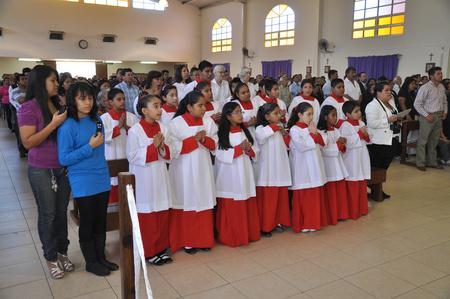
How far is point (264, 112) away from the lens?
3.85m

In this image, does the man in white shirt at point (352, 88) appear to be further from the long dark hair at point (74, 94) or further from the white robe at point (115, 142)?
the long dark hair at point (74, 94)

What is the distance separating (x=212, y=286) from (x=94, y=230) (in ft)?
3.33

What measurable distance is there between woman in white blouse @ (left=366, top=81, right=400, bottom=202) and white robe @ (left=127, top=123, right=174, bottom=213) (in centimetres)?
288

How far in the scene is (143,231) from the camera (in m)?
3.27

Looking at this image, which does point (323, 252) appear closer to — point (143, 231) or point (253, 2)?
point (143, 231)

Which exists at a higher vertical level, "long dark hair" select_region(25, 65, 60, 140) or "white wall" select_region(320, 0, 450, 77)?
"white wall" select_region(320, 0, 450, 77)

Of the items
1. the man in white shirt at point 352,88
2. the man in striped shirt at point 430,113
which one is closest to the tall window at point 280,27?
the man in white shirt at point 352,88

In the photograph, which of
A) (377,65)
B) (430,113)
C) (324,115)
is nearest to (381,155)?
(324,115)

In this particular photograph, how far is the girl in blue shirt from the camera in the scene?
276 cm

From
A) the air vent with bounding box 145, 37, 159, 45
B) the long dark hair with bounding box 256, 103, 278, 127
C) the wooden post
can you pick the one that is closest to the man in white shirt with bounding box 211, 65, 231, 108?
the long dark hair with bounding box 256, 103, 278, 127

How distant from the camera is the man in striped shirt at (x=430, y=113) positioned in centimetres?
654

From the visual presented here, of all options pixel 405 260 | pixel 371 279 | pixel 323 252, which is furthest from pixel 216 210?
pixel 405 260

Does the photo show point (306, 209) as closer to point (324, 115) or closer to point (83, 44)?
point (324, 115)

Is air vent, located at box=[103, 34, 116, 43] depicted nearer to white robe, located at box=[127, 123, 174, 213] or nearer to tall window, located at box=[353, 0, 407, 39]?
tall window, located at box=[353, 0, 407, 39]
